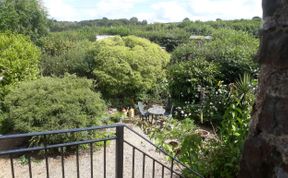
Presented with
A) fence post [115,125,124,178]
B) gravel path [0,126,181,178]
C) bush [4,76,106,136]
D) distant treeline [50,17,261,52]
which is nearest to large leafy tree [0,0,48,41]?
distant treeline [50,17,261,52]

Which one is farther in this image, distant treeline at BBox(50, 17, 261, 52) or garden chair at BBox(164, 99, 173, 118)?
distant treeline at BBox(50, 17, 261, 52)

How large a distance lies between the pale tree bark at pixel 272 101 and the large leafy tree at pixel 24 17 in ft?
26.8

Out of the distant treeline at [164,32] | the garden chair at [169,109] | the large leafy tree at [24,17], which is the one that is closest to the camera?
the garden chair at [169,109]

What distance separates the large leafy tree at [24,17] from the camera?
8.12 m

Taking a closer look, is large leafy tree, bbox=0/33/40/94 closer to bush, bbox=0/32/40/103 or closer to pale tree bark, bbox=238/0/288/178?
bush, bbox=0/32/40/103

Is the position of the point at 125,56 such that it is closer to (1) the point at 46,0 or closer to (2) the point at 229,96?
(2) the point at 229,96

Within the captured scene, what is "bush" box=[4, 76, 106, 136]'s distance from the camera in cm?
422

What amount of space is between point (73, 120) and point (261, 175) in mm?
3733

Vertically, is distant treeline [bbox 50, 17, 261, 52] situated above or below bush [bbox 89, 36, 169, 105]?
above

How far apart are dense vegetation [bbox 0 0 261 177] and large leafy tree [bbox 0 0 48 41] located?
0.03 metres

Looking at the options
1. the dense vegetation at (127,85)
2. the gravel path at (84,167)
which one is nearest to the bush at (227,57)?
the dense vegetation at (127,85)

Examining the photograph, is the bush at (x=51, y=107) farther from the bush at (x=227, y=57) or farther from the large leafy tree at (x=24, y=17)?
the large leafy tree at (x=24, y=17)

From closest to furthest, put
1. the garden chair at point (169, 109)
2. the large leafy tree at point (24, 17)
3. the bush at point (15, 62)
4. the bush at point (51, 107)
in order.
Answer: the bush at point (51, 107) → the bush at point (15, 62) → the garden chair at point (169, 109) → the large leafy tree at point (24, 17)

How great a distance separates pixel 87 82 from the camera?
5.15m
